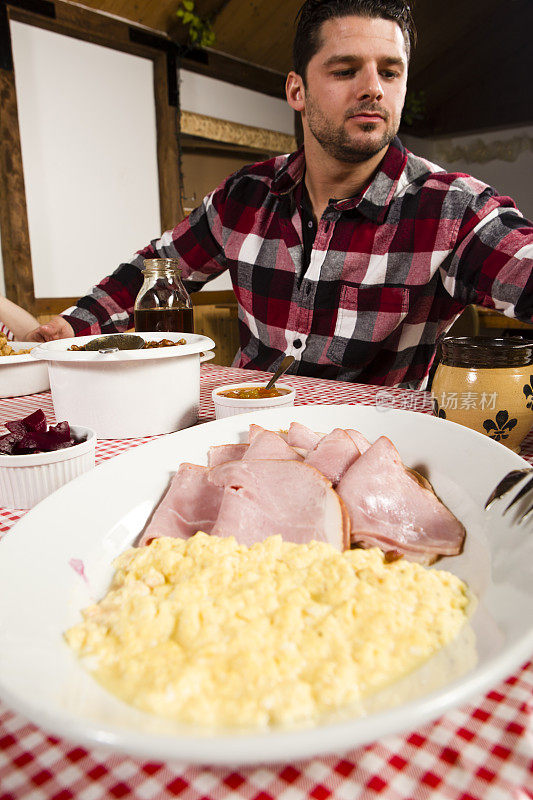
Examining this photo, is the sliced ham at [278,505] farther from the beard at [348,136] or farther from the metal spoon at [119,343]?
the beard at [348,136]

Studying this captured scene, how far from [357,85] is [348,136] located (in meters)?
0.18

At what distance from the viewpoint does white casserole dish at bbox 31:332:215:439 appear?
1.19 m

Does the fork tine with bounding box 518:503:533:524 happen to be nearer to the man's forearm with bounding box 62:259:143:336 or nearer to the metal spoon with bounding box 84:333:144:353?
the metal spoon with bounding box 84:333:144:353

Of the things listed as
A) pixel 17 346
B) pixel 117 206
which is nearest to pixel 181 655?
pixel 17 346

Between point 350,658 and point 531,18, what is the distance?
1030 centimetres

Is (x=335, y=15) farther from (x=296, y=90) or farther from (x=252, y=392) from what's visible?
(x=252, y=392)

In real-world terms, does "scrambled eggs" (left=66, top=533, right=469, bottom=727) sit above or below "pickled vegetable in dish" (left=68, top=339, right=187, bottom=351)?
below

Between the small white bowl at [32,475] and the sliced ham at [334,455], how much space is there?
41 cm

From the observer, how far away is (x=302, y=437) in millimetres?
979

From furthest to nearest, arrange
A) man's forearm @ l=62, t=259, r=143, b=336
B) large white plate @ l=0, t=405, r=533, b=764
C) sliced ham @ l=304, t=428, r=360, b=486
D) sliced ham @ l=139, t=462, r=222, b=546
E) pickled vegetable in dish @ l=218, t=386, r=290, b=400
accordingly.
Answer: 1. man's forearm @ l=62, t=259, r=143, b=336
2. pickled vegetable in dish @ l=218, t=386, r=290, b=400
3. sliced ham @ l=304, t=428, r=360, b=486
4. sliced ham @ l=139, t=462, r=222, b=546
5. large white plate @ l=0, t=405, r=533, b=764

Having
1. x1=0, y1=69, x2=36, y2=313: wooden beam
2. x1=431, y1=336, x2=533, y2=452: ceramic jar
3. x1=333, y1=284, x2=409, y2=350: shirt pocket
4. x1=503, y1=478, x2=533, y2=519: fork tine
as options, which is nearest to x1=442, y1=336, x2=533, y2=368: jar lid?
x1=431, y1=336, x2=533, y2=452: ceramic jar

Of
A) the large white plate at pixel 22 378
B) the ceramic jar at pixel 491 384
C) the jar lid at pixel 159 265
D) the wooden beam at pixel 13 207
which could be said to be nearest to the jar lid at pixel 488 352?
the ceramic jar at pixel 491 384

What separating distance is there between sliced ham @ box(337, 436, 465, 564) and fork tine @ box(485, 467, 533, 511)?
5 centimetres

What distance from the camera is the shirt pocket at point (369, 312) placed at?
218cm
